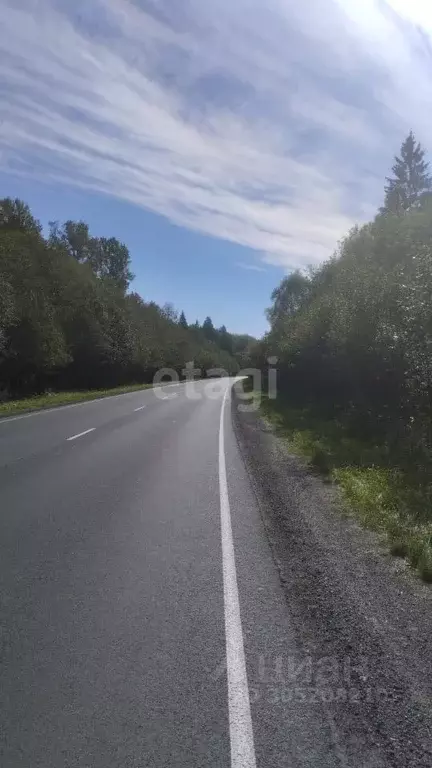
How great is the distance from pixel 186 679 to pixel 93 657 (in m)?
0.68

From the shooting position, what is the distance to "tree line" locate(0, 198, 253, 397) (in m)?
38.2

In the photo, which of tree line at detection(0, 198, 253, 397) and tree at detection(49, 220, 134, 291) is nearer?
tree line at detection(0, 198, 253, 397)

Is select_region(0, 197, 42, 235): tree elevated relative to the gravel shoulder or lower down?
elevated

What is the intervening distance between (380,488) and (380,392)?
9268 mm

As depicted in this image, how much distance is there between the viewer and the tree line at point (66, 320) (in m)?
38.2

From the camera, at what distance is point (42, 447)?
1377 cm

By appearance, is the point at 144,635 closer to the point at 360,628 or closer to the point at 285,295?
the point at 360,628

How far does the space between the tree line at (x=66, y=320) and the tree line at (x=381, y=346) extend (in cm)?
1643

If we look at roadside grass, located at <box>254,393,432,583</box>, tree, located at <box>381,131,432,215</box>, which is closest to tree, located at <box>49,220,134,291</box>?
tree, located at <box>381,131,432,215</box>

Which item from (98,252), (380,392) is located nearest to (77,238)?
(98,252)

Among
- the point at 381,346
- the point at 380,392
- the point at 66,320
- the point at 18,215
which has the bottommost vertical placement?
the point at 380,392

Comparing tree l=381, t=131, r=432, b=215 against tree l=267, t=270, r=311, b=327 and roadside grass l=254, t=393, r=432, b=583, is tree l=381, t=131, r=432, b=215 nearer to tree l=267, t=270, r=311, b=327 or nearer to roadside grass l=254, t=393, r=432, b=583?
tree l=267, t=270, r=311, b=327

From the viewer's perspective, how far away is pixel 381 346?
619 inches

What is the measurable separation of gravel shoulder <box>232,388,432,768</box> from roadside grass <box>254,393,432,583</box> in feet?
0.84
